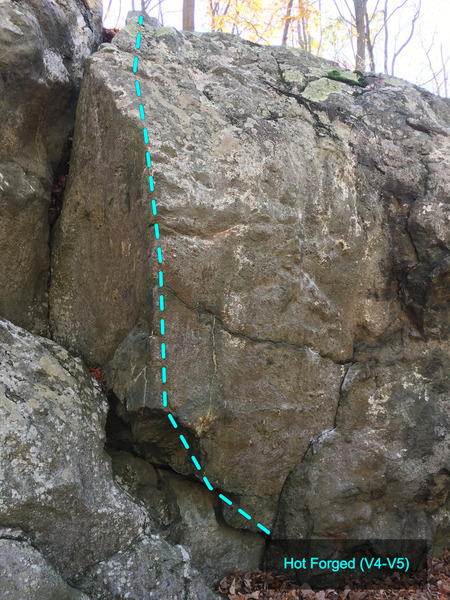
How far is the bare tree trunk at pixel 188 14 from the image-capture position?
463 inches

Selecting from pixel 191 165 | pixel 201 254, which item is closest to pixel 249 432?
pixel 201 254

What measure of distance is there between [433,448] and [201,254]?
2.34 metres

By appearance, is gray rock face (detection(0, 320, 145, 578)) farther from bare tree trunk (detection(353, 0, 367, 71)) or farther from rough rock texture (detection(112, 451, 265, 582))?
bare tree trunk (detection(353, 0, 367, 71))

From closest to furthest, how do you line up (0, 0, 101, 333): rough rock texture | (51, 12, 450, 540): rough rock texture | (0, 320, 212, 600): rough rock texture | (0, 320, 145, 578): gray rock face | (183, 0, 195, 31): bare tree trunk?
(0, 320, 212, 600): rough rock texture → (0, 320, 145, 578): gray rock face → (51, 12, 450, 540): rough rock texture → (0, 0, 101, 333): rough rock texture → (183, 0, 195, 31): bare tree trunk

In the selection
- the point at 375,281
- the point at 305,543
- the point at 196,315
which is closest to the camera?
the point at 196,315

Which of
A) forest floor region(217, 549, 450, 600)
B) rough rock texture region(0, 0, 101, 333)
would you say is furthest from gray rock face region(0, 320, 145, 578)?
forest floor region(217, 549, 450, 600)

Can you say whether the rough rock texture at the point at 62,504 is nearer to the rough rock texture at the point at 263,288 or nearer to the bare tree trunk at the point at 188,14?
the rough rock texture at the point at 263,288

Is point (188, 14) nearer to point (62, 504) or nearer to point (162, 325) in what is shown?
point (162, 325)

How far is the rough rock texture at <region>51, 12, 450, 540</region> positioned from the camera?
3.63 meters

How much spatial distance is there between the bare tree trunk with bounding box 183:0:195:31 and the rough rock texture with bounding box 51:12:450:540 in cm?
810

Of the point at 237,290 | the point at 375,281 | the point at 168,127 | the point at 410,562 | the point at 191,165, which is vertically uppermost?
the point at 168,127

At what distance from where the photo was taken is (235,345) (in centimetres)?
370

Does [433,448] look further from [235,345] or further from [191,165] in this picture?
[191,165]

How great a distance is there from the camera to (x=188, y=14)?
11.8 m
